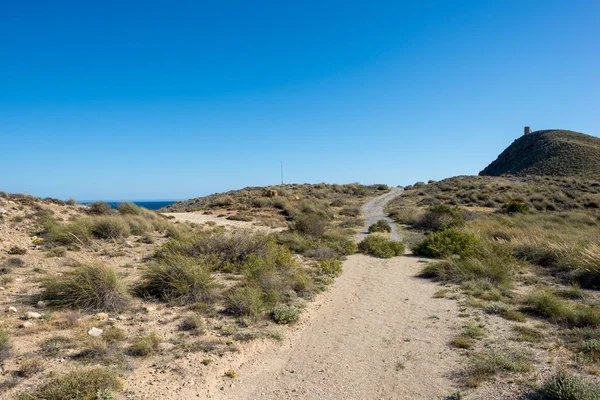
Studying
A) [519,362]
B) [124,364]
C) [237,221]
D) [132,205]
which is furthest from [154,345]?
[237,221]

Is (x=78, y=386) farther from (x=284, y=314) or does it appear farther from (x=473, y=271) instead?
(x=473, y=271)

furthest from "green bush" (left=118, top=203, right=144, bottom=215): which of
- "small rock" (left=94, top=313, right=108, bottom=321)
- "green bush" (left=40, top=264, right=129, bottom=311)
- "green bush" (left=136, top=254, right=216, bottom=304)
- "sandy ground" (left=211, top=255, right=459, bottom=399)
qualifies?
"sandy ground" (left=211, top=255, right=459, bottom=399)

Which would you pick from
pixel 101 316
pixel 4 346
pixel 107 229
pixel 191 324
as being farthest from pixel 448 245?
pixel 107 229

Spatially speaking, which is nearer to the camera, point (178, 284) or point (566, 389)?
point (566, 389)

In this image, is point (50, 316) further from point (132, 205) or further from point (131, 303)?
point (132, 205)

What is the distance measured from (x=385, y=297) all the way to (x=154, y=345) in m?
5.93

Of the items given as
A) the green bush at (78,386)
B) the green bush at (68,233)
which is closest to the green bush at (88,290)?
the green bush at (78,386)

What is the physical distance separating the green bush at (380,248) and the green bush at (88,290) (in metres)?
9.98

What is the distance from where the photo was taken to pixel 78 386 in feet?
13.7

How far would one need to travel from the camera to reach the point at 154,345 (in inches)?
224

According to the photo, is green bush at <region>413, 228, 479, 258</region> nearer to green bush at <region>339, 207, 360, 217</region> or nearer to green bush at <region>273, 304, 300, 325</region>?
green bush at <region>273, 304, 300, 325</region>

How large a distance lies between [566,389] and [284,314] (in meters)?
4.72

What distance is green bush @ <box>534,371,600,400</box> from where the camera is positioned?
13.0 feet

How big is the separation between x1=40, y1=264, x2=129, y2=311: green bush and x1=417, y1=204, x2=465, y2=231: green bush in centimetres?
1785
